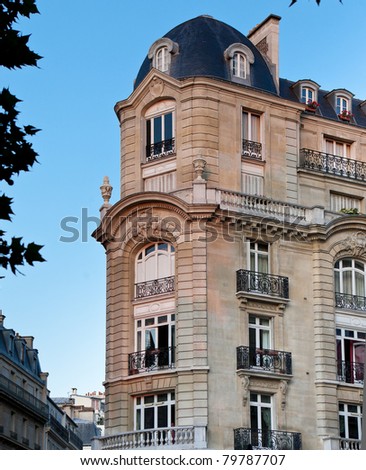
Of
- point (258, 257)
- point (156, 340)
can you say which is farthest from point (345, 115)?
point (156, 340)

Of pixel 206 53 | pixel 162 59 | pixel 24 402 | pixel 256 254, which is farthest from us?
pixel 24 402

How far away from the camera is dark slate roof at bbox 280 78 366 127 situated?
1577 inches

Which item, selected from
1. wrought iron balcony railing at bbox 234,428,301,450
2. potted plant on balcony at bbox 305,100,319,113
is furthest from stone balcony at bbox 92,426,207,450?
potted plant on balcony at bbox 305,100,319,113

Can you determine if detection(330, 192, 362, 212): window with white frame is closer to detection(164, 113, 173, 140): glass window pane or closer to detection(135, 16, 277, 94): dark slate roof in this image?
detection(135, 16, 277, 94): dark slate roof

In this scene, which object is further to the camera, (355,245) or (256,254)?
(355,245)

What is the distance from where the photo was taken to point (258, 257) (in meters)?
35.7

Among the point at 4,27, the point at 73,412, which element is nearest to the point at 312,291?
the point at 4,27

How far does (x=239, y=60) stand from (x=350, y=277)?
8.92 meters

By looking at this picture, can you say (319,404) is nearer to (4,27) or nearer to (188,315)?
(188,315)

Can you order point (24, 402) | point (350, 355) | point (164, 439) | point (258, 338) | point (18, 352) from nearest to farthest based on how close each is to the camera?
point (164, 439)
point (258, 338)
point (350, 355)
point (24, 402)
point (18, 352)

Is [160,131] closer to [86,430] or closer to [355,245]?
[355,245]

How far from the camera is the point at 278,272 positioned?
35625mm

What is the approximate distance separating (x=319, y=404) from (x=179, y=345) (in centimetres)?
524

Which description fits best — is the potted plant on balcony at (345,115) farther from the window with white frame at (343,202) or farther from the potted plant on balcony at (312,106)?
the window with white frame at (343,202)
